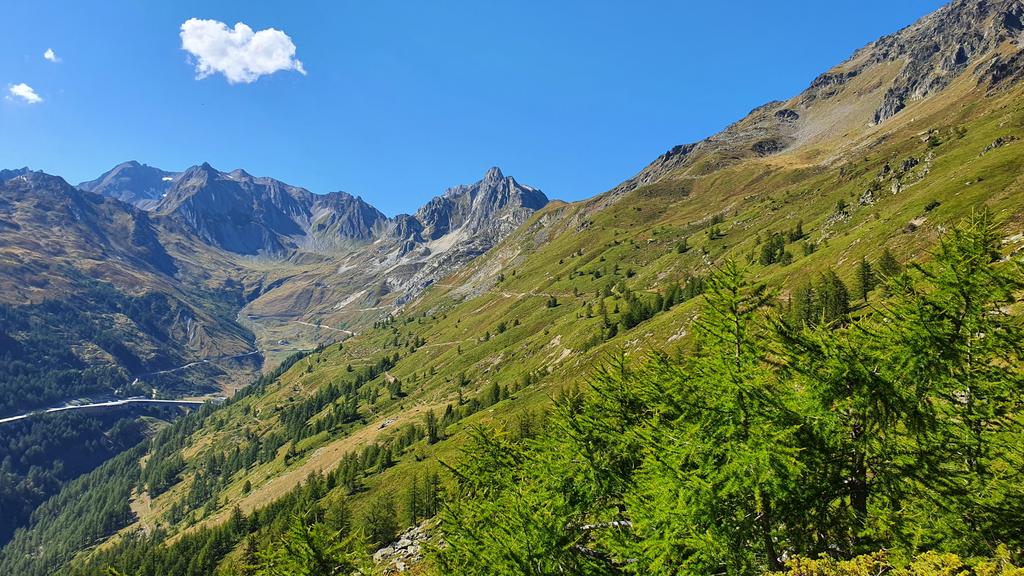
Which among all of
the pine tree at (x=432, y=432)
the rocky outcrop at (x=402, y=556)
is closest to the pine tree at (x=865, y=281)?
the rocky outcrop at (x=402, y=556)

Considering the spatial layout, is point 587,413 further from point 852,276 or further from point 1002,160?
point 1002,160

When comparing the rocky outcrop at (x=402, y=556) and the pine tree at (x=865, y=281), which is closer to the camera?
the rocky outcrop at (x=402, y=556)

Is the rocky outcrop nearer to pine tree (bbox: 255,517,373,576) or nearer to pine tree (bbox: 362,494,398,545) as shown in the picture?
pine tree (bbox: 362,494,398,545)

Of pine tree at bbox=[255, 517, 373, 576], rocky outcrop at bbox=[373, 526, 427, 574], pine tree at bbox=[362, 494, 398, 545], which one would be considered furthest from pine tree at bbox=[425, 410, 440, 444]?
pine tree at bbox=[255, 517, 373, 576]

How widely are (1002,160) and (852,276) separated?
177 ft

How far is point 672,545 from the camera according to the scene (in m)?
20.6

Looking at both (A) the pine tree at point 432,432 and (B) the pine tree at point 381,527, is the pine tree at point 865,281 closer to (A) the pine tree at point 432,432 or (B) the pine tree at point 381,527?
(B) the pine tree at point 381,527

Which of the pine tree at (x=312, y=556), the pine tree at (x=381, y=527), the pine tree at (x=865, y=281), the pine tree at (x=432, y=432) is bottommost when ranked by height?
the pine tree at (x=381, y=527)

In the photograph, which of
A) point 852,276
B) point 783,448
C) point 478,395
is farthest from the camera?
point 478,395

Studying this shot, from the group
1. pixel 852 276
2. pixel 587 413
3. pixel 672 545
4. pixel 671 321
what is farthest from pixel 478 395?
pixel 672 545

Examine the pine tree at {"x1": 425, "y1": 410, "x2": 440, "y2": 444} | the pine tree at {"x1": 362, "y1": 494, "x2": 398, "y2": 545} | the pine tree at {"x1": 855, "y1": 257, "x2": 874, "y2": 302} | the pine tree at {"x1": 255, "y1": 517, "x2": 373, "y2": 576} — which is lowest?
the pine tree at {"x1": 362, "y1": 494, "x2": 398, "y2": 545}

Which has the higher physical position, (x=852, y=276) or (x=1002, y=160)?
(x=1002, y=160)

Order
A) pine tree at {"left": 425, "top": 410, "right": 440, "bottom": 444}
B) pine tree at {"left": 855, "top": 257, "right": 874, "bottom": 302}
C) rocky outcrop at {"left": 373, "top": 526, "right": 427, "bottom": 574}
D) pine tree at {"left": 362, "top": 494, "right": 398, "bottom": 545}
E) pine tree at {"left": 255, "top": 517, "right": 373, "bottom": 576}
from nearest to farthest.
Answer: pine tree at {"left": 255, "top": 517, "right": 373, "bottom": 576}
rocky outcrop at {"left": 373, "top": 526, "right": 427, "bottom": 574}
pine tree at {"left": 855, "top": 257, "right": 874, "bottom": 302}
pine tree at {"left": 362, "top": 494, "right": 398, "bottom": 545}
pine tree at {"left": 425, "top": 410, "right": 440, "bottom": 444}

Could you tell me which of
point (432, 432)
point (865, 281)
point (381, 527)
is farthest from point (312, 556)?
point (432, 432)
